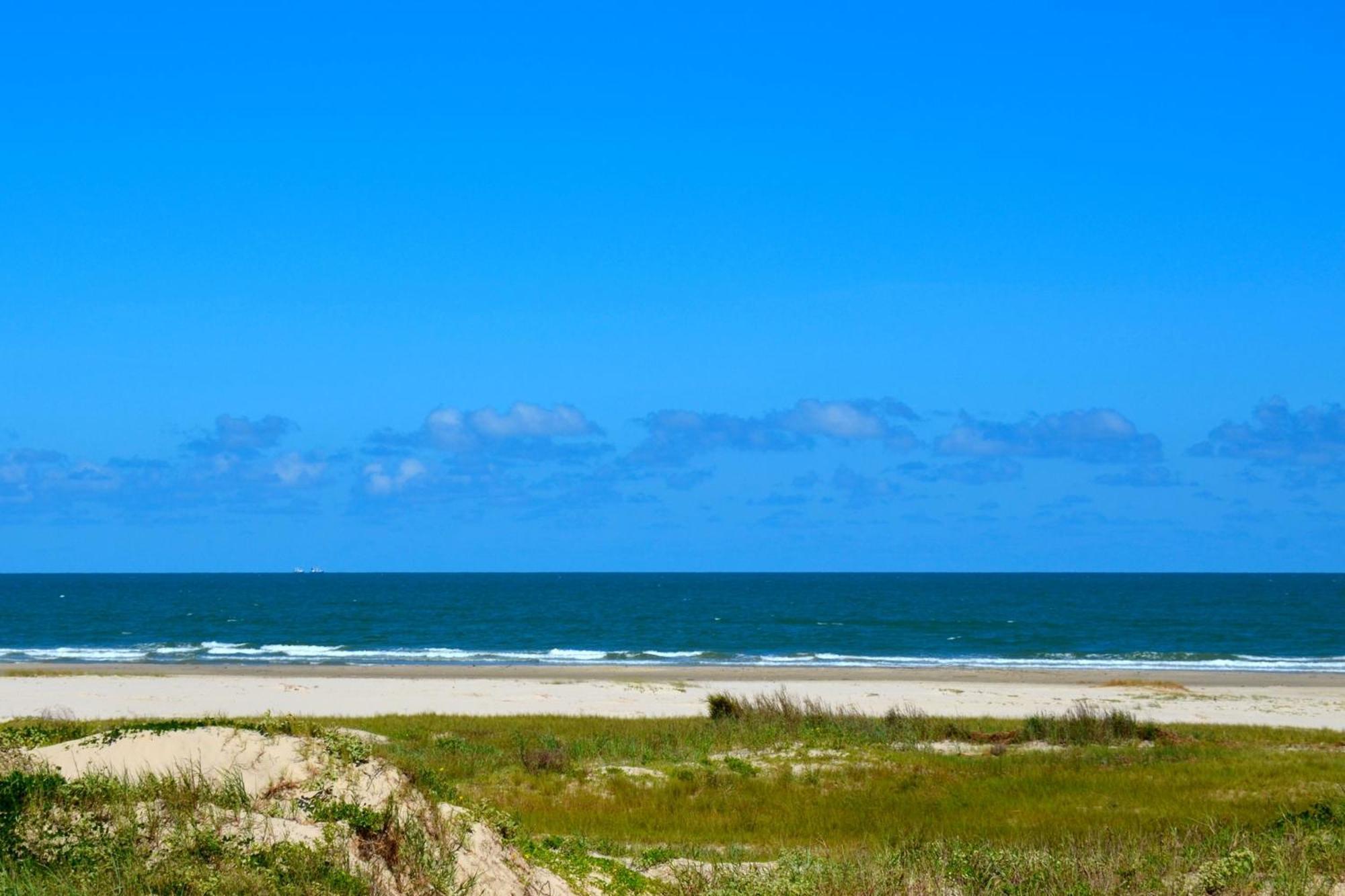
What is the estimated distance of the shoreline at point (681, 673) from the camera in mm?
46281

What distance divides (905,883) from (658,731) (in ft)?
47.5

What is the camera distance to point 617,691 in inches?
1506

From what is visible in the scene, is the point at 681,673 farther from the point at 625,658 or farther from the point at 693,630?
the point at 693,630

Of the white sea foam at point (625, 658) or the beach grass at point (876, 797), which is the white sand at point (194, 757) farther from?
the white sea foam at point (625, 658)

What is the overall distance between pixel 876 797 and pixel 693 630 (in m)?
61.0

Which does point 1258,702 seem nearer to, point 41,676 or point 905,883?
point 905,883

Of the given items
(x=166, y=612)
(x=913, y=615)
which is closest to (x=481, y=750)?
(x=913, y=615)

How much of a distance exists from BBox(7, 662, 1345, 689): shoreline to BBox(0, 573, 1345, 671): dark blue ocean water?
2975 millimetres

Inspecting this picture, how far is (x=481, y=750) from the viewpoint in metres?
21.5

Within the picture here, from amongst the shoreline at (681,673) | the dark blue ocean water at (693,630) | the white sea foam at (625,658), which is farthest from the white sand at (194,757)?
the dark blue ocean water at (693,630)

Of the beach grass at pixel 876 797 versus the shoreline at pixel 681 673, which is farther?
the shoreline at pixel 681 673

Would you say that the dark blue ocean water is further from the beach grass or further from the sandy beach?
the beach grass

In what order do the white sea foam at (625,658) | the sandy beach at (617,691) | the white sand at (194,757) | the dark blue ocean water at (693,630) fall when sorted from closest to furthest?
1. the white sand at (194,757)
2. the sandy beach at (617,691)
3. the white sea foam at (625,658)
4. the dark blue ocean water at (693,630)

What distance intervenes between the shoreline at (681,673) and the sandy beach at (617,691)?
133 millimetres
